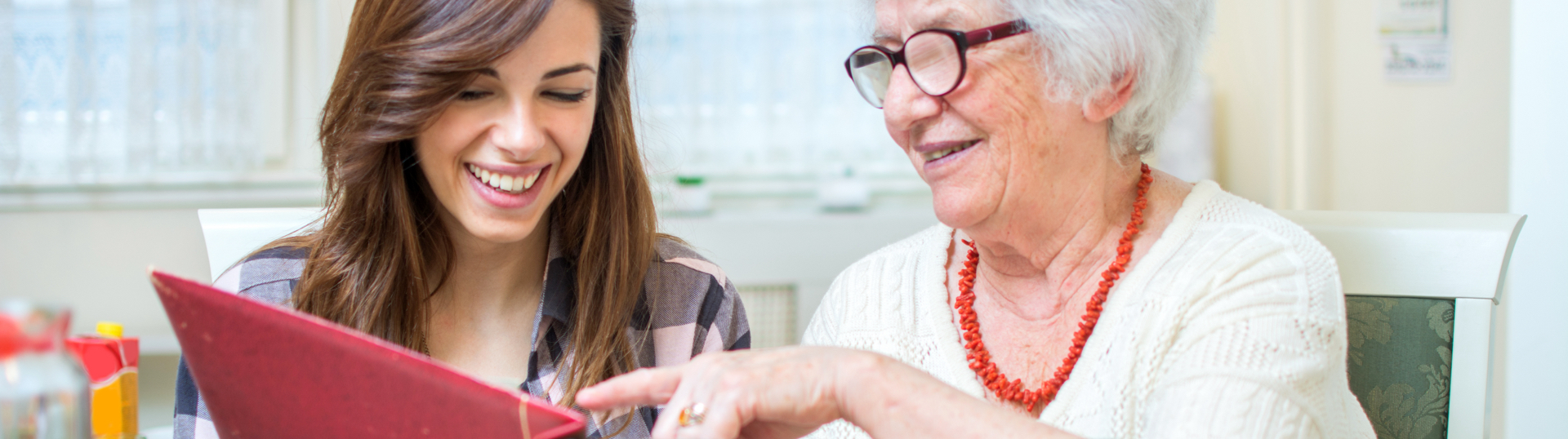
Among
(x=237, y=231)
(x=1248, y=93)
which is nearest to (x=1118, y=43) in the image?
(x=237, y=231)

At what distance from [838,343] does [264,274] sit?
2.32ft

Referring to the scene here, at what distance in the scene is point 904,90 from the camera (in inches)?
37.7

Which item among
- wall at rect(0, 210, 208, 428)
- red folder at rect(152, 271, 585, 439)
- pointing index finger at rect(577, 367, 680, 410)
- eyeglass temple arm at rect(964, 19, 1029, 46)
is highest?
eyeglass temple arm at rect(964, 19, 1029, 46)

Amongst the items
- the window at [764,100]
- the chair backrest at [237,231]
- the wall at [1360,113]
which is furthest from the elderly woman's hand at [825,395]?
the wall at [1360,113]

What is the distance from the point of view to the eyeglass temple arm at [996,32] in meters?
0.89

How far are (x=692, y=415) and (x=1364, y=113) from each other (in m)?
2.62

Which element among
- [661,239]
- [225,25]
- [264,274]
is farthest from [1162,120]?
[225,25]

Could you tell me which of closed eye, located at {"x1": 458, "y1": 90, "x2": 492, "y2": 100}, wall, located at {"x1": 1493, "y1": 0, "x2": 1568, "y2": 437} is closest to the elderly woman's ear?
wall, located at {"x1": 1493, "y1": 0, "x2": 1568, "y2": 437}

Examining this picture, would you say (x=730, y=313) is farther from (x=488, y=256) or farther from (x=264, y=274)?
(x=264, y=274)

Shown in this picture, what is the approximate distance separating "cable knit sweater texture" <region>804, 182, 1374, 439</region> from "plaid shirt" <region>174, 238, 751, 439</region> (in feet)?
0.81

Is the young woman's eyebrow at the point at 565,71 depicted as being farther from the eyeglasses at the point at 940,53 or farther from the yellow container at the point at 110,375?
the yellow container at the point at 110,375

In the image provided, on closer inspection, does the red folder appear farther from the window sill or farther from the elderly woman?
the window sill

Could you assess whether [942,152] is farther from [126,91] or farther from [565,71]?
[126,91]

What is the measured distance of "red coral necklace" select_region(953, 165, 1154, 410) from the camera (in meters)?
0.94
